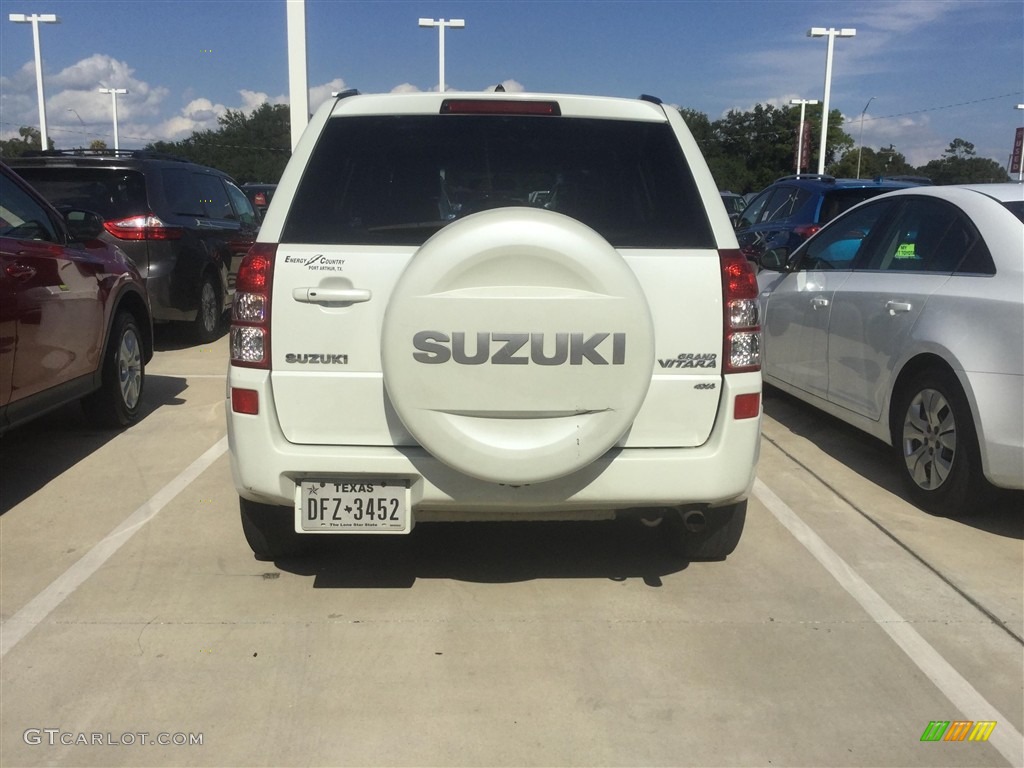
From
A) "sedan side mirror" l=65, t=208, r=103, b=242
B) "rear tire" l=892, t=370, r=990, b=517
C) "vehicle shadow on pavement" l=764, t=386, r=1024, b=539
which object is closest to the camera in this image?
"rear tire" l=892, t=370, r=990, b=517

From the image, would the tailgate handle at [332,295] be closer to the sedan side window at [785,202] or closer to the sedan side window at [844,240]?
the sedan side window at [844,240]

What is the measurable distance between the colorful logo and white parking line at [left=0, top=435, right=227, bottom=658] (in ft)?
10.1

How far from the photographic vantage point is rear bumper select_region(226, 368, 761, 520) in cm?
326

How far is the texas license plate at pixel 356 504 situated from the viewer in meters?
3.29

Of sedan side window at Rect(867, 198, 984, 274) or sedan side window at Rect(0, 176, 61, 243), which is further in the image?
sedan side window at Rect(0, 176, 61, 243)

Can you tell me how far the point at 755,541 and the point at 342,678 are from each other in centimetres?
215

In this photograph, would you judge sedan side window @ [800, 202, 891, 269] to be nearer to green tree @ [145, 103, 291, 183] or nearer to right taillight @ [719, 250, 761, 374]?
right taillight @ [719, 250, 761, 374]

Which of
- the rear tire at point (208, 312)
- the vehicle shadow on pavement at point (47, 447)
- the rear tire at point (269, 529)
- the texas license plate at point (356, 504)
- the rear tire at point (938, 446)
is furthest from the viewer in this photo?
the rear tire at point (208, 312)

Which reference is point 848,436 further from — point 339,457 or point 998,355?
point 339,457

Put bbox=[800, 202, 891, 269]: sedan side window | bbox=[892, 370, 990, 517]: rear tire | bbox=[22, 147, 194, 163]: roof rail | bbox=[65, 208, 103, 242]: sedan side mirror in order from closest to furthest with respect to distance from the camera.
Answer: bbox=[892, 370, 990, 517]: rear tire < bbox=[65, 208, 103, 242]: sedan side mirror < bbox=[800, 202, 891, 269]: sedan side window < bbox=[22, 147, 194, 163]: roof rail

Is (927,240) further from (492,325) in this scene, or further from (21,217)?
(21,217)

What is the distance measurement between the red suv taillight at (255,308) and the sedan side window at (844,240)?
3937 millimetres

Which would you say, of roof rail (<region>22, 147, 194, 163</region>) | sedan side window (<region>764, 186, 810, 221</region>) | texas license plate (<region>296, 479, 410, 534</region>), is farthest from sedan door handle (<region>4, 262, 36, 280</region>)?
sedan side window (<region>764, 186, 810, 221</region>)

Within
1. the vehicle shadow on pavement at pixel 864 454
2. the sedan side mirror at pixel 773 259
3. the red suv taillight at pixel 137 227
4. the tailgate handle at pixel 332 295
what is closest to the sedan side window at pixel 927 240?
the sedan side mirror at pixel 773 259
